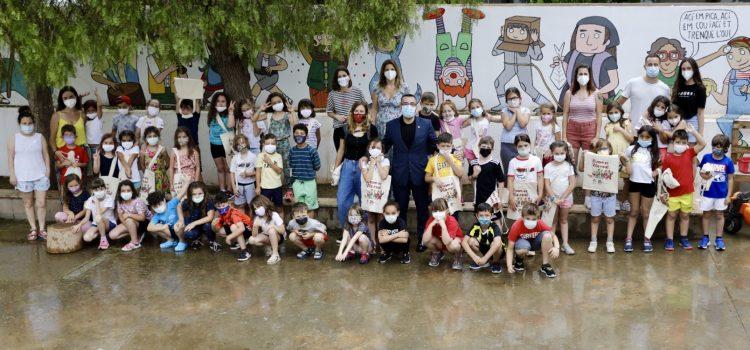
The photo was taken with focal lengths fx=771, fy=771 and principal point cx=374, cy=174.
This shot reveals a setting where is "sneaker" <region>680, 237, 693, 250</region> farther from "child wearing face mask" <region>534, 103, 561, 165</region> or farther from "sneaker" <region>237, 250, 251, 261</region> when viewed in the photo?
"sneaker" <region>237, 250, 251, 261</region>

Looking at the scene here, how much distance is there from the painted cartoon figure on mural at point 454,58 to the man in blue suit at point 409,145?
2.64 metres

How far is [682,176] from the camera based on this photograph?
8445 millimetres

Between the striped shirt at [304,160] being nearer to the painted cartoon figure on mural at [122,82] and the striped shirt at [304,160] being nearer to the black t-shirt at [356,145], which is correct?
the black t-shirt at [356,145]

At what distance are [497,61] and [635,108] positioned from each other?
2.43m

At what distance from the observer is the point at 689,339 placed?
6.30m

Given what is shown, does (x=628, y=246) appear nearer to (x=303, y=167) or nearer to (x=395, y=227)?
(x=395, y=227)

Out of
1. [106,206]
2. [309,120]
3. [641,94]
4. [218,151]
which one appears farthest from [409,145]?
[106,206]

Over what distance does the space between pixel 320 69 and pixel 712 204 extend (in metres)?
5.76

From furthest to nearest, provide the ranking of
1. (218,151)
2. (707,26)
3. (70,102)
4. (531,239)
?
(707,26)
(70,102)
(218,151)
(531,239)

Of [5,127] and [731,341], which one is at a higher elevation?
[5,127]

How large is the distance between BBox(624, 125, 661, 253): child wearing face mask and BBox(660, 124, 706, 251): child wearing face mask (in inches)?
6.0

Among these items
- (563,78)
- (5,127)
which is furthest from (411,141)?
(5,127)

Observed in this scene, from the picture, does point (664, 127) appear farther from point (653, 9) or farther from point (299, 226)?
point (299, 226)

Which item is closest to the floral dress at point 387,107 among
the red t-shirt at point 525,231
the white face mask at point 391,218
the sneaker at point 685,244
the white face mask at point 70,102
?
the white face mask at point 391,218
